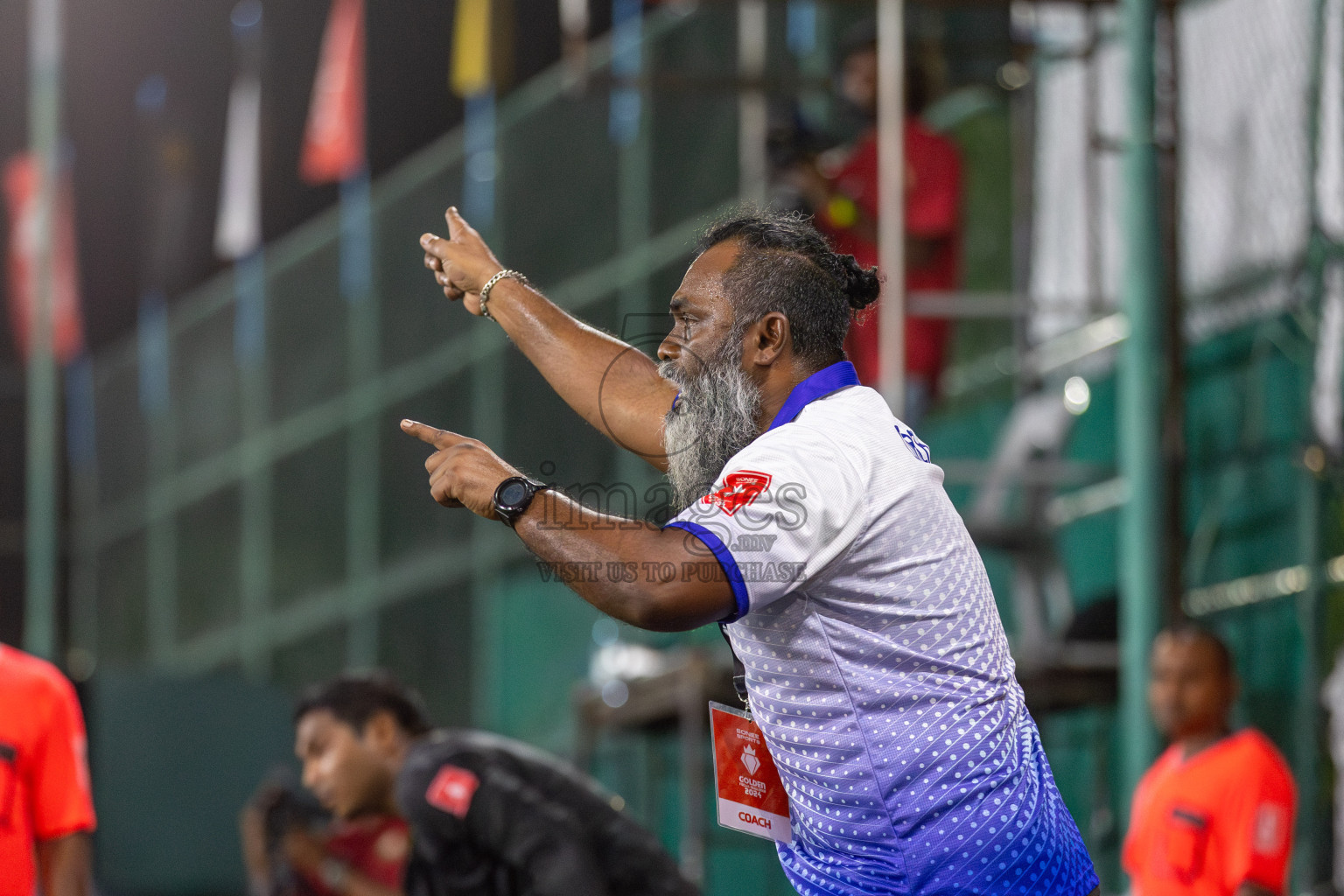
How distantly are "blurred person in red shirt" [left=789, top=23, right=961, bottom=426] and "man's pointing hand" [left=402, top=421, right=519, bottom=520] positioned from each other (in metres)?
4.16

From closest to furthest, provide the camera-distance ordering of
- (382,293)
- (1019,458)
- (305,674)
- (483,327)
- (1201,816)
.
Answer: (1201,816) < (1019,458) < (483,327) < (382,293) < (305,674)

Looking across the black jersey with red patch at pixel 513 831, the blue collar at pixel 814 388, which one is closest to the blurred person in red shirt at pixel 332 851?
the black jersey with red patch at pixel 513 831

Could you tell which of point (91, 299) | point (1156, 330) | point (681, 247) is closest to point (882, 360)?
point (1156, 330)

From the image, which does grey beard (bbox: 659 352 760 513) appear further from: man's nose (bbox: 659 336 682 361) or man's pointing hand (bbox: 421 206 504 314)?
man's pointing hand (bbox: 421 206 504 314)

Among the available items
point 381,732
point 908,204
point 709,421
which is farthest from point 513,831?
point 908,204

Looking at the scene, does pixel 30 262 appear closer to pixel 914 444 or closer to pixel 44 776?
pixel 44 776

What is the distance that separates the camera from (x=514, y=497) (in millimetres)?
2646

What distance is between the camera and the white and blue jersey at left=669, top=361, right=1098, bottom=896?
270 cm

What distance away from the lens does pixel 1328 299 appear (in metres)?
6.43

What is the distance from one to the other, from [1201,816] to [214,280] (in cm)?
1750

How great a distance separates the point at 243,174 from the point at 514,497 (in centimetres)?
1619

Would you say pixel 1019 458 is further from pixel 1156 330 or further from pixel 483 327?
pixel 483 327

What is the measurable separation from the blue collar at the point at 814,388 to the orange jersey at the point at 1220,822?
2.99 meters

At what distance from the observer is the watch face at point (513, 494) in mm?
2641
